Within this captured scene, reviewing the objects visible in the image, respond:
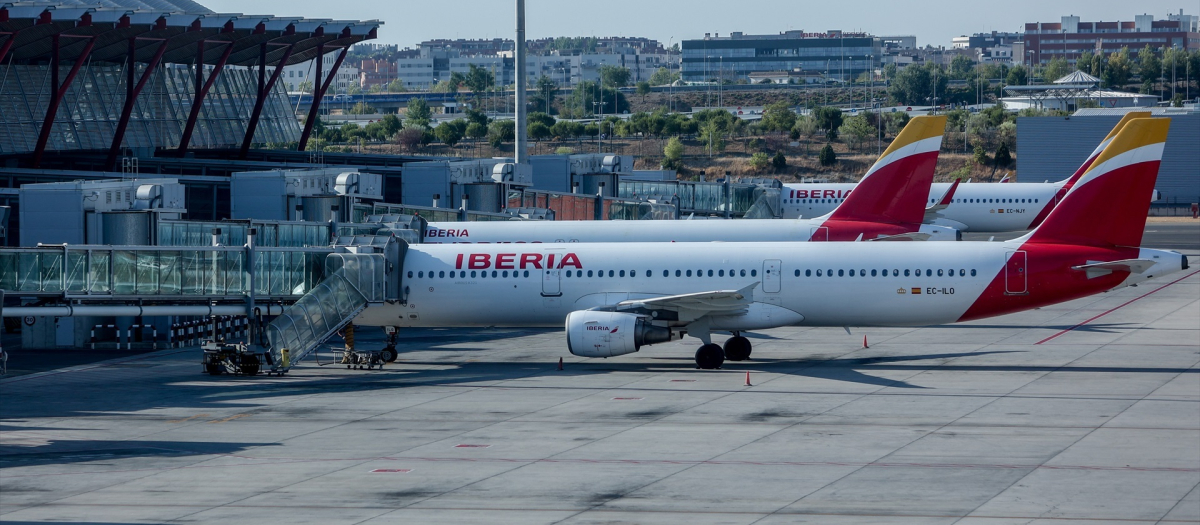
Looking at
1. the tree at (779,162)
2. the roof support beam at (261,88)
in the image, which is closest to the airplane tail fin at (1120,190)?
the roof support beam at (261,88)

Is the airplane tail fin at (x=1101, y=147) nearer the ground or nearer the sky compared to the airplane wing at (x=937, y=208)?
nearer the sky

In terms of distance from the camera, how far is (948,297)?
123 ft

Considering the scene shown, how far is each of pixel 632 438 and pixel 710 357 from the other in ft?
33.6

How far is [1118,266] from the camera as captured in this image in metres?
36.2

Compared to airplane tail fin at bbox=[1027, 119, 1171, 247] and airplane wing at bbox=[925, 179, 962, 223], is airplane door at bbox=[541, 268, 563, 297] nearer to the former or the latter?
airplane tail fin at bbox=[1027, 119, 1171, 247]

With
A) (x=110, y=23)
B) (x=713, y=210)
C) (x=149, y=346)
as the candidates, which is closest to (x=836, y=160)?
(x=713, y=210)

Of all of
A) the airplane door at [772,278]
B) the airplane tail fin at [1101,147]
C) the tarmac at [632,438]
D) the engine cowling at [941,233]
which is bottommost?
the tarmac at [632,438]

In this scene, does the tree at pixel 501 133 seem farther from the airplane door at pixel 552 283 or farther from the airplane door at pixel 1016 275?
the airplane door at pixel 1016 275

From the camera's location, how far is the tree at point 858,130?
163375 mm

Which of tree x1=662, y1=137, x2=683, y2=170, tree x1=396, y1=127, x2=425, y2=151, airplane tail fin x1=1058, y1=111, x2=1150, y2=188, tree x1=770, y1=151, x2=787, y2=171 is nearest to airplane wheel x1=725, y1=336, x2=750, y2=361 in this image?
airplane tail fin x1=1058, y1=111, x2=1150, y2=188

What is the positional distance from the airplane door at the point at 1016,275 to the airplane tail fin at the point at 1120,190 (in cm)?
153

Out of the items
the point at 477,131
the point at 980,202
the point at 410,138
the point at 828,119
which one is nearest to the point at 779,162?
the point at 828,119

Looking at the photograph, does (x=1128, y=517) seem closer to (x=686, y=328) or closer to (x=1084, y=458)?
(x=1084, y=458)

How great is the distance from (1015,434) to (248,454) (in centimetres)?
1541
